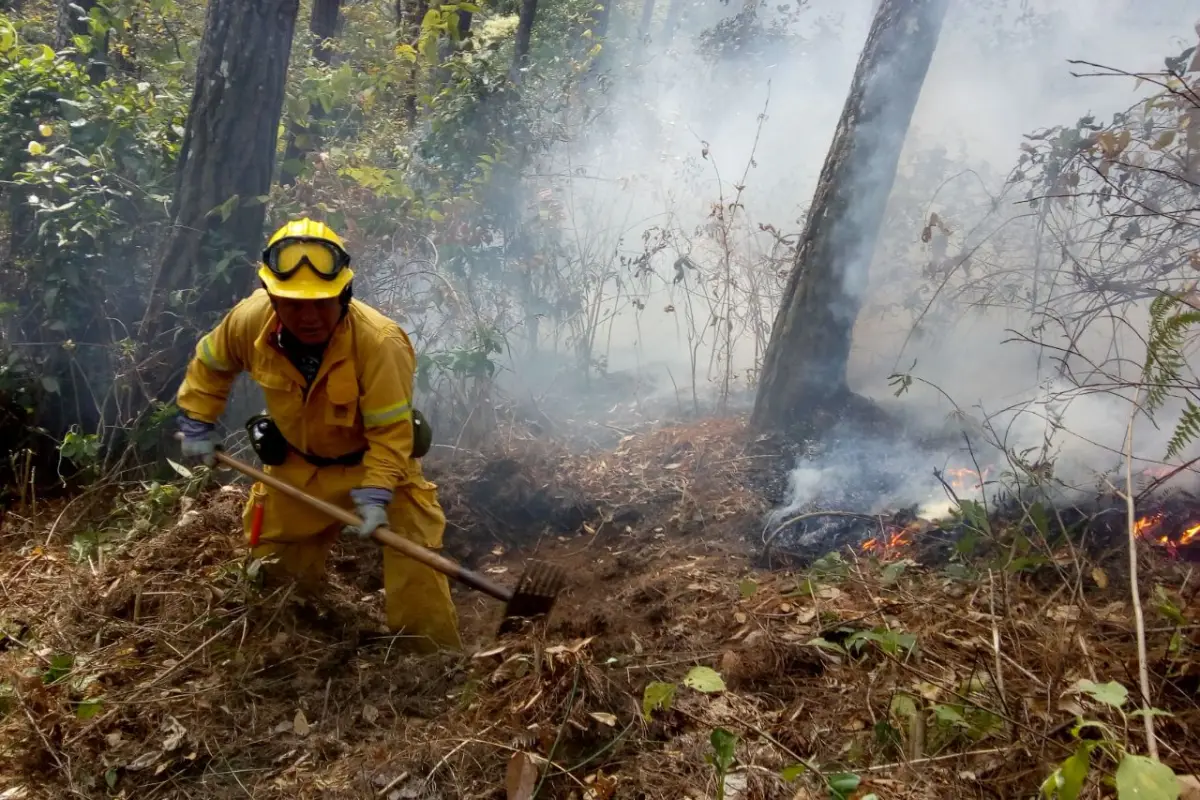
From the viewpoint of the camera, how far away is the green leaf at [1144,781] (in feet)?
4.90

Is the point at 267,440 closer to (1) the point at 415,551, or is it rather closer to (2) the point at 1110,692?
(1) the point at 415,551

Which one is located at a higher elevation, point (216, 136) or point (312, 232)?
point (216, 136)

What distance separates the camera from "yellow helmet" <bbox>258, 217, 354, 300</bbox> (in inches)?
116

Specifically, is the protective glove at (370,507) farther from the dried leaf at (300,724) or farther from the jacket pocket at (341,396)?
the dried leaf at (300,724)

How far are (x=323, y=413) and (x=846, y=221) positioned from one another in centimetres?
404

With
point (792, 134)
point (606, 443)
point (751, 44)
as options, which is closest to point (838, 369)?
point (606, 443)

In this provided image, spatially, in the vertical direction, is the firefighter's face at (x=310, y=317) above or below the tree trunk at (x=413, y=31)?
below

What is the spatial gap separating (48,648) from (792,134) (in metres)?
11.0

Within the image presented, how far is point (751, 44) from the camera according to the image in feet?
50.5

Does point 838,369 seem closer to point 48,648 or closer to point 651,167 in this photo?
point 651,167

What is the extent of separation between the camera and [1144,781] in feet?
4.98

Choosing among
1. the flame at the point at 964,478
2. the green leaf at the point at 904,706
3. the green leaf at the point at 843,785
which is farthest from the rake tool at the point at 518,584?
the flame at the point at 964,478

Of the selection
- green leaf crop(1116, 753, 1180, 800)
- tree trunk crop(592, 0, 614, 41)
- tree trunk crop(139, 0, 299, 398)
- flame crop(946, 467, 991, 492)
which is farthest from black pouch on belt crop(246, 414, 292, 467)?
tree trunk crop(592, 0, 614, 41)

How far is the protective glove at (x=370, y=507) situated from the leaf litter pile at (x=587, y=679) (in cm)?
60
